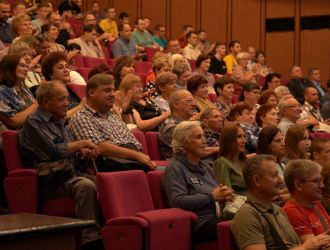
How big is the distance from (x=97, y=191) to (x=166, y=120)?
41.9 inches

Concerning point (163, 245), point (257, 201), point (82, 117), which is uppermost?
point (82, 117)

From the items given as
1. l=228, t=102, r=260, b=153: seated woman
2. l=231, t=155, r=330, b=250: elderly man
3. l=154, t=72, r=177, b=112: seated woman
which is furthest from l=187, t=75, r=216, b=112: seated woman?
l=231, t=155, r=330, b=250: elderly man

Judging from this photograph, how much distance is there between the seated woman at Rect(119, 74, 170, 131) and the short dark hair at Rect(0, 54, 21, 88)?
0.79 meters

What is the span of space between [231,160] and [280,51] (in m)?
6.76

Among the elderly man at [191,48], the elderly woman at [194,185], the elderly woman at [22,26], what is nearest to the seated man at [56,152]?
the elderly woman at [194,185]

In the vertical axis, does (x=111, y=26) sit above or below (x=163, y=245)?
Result: above

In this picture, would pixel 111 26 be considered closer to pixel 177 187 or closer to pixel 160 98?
pixel 160 98

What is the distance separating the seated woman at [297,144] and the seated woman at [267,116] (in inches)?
23.5

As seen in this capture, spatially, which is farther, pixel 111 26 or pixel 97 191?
pixel 111 26

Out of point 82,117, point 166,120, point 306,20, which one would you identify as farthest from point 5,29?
point 306,20

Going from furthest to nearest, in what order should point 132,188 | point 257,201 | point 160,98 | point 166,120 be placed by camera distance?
1. point 160,98
2. point 166,120
3. point 132,188
4. point 257,201

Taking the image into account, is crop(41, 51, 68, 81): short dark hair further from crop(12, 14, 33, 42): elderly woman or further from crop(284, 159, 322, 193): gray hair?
crop(284, 159, 322, 193): gray hair

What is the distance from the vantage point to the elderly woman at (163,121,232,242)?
9.80ft

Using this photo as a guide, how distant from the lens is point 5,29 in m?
5.89
